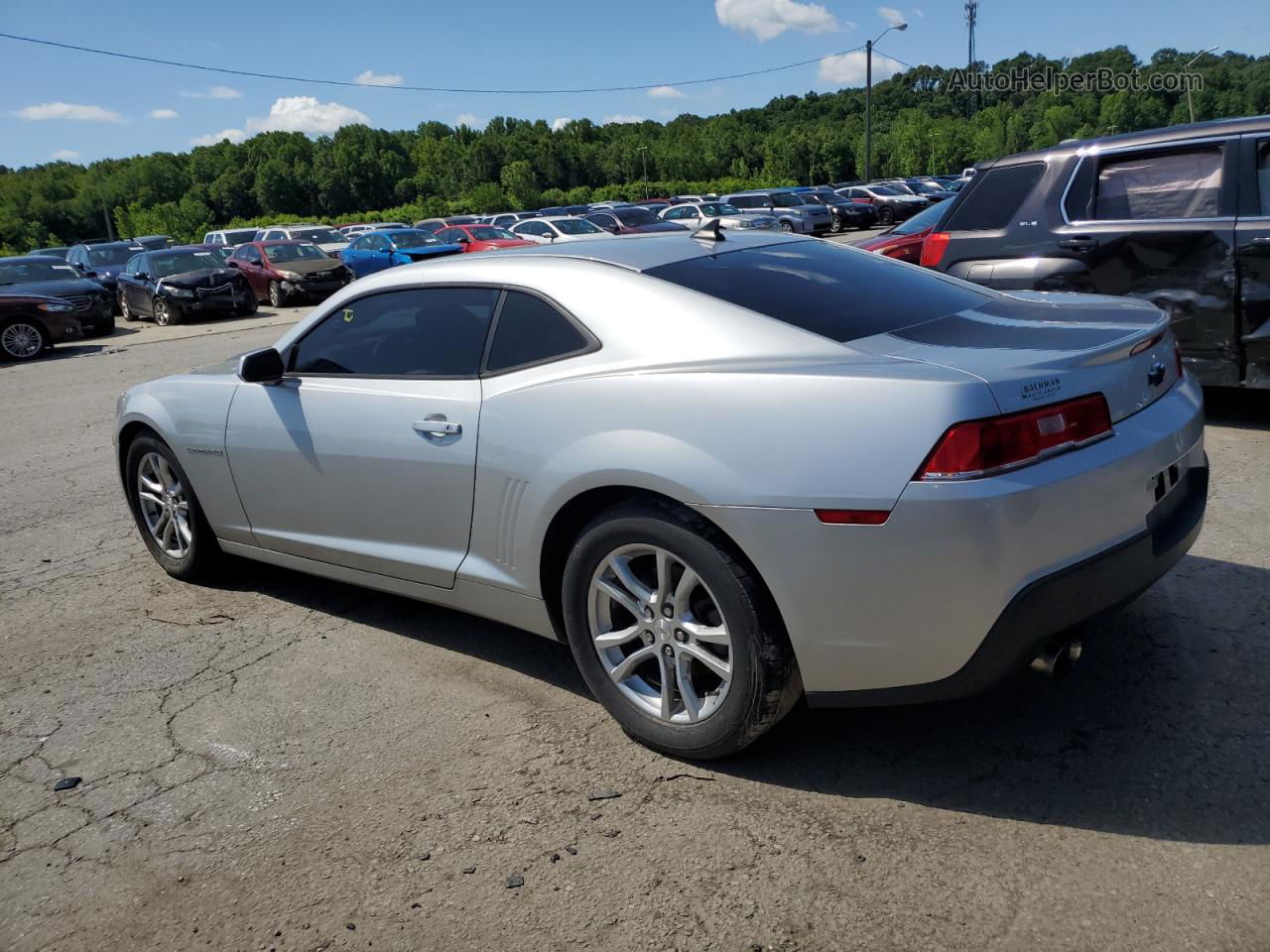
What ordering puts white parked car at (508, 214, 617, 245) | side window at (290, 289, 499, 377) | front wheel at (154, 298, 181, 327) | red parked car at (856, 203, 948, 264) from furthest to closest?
1. white parked car at (508, 214, 617, 245)
2. front wheel at (154, 298, 181, 327)
3. red parked car at (856, 203, 948, 264)
4. side window at (290, 289, 499, 377)

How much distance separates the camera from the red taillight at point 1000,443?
251cm

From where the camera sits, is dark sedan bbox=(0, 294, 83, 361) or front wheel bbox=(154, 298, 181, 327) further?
front wheel bbox=(154, 298, 181, 327)

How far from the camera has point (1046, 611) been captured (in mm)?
2607

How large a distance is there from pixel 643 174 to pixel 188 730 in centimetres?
9431

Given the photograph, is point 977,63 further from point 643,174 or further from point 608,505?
point 608,505

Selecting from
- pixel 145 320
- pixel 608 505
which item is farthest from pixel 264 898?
pixel 145 320

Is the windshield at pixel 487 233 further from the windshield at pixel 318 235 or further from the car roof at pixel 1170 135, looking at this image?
the car roof at pixel 1170 135

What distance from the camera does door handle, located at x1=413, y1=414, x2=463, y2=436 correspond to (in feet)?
11.5

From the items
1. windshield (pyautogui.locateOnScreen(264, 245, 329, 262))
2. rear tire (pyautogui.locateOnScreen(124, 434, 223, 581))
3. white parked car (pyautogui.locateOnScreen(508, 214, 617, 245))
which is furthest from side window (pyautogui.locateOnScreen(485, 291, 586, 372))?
windshield (pyautogui.locateOnScreen(264, 245, 329, 262))

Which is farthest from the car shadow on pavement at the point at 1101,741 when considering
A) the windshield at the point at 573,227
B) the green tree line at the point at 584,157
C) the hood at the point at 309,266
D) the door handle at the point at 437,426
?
the green tree line at the point at 584,157

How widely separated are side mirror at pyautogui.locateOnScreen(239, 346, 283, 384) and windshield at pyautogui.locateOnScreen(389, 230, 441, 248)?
21.8m

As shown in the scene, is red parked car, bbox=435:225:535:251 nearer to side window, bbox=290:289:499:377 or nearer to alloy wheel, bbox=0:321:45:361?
alloy wheel, bbox=0:321:45:361

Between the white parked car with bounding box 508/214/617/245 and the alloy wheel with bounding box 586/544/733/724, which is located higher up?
the white parked car with bounding box 508/214/617/245

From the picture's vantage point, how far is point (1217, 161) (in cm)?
626
